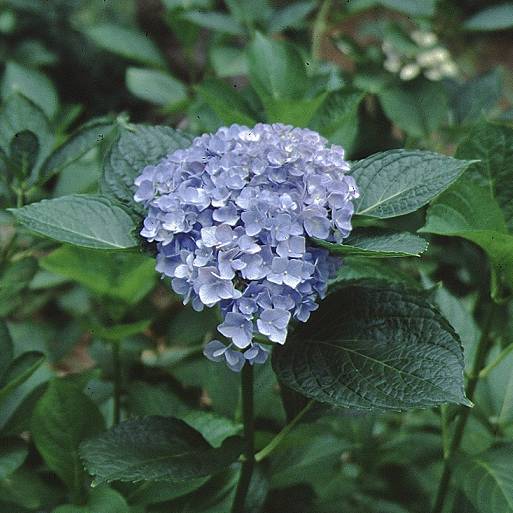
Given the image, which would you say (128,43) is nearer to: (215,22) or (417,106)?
(215,22)

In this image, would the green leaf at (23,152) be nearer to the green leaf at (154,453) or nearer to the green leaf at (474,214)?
the green leaf at (154,453)

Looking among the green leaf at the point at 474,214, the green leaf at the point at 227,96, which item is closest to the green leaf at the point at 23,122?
the green leaf at the point at 227,96

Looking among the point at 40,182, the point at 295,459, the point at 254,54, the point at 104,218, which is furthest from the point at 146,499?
the point at 254,54

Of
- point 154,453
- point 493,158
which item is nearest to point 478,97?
point 493,158

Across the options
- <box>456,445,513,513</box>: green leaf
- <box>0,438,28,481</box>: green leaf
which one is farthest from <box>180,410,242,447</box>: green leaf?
<box>456,445,513,513</box>: green leaf

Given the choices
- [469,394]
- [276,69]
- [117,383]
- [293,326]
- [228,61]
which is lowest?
[117,383]

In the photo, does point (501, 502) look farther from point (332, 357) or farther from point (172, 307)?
point (172, 307)
